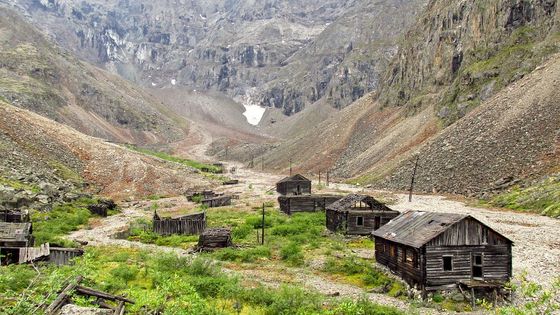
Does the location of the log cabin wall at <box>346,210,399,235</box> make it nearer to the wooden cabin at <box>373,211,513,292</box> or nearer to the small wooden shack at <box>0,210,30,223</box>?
the wooden cabin at <box>373,211,513,292</box>

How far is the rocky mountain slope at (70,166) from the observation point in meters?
67.4

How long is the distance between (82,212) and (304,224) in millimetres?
26632

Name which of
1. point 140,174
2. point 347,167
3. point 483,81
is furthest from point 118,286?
point 347,167

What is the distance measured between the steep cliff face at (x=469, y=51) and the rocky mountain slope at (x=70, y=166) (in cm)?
5752

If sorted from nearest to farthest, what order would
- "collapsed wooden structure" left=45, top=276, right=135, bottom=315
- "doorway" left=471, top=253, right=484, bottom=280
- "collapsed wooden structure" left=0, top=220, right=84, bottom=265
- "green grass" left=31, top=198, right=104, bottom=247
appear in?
1. "collapsed wooden structure" left=45, top=276, right=135, bottom=315
2. "doorway" left=471, top=253, right=484, bottom=280
3. "collapsed wooden structure" left=0, top=220, right=84, bottom=265
4. "green grass" left=31, top=198, right=104, bottom=247

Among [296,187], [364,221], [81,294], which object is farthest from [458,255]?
[296,187]

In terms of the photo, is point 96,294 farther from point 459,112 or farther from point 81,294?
point 459,112

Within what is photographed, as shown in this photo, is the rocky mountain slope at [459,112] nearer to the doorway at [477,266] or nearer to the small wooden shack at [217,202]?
the small wooden shack at [217,202]

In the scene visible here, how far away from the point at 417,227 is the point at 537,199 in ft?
108

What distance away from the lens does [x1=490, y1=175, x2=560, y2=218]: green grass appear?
5216cm

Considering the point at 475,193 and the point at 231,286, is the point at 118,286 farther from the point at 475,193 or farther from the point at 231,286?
the point at 475,193

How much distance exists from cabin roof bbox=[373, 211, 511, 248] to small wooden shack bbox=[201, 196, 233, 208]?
1639 inches

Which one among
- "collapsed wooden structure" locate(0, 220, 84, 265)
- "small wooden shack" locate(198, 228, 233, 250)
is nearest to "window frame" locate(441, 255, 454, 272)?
"small wooden shack" locate(198, 228, 233, 250)

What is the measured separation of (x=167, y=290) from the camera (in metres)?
17.4
